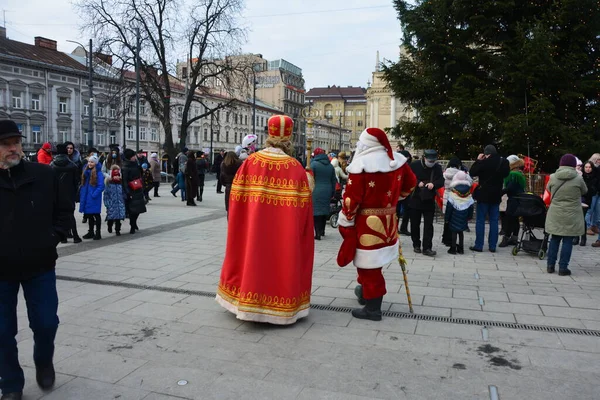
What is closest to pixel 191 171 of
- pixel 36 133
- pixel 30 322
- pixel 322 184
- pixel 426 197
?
pixel 322 184

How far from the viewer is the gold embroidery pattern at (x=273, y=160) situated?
4758 mm

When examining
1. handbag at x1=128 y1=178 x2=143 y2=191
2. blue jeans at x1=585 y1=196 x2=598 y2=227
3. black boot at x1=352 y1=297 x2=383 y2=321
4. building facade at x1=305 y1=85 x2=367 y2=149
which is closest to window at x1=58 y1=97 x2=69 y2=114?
handbag at x1=128 y1=178 x2=143 y2=191

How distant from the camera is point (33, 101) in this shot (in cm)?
4722

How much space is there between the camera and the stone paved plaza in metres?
3.48

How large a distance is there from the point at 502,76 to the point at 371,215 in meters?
12.5

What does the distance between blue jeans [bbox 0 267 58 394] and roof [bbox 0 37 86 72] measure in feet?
160

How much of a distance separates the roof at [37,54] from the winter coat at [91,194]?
137 feet

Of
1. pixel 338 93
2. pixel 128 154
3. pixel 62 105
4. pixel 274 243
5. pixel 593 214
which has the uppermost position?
pixel 338 93

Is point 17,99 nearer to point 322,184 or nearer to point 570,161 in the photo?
point 322,184

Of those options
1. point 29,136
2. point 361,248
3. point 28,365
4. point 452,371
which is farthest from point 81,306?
point 29,136

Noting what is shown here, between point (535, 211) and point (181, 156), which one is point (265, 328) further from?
point (181, 156)

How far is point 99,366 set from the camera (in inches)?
150

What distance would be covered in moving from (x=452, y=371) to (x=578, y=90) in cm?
1372

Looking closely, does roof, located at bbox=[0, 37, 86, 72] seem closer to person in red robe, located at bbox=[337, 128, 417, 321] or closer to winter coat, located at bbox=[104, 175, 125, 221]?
winter coat, located at bbox=[104, 175, 125, 221]
